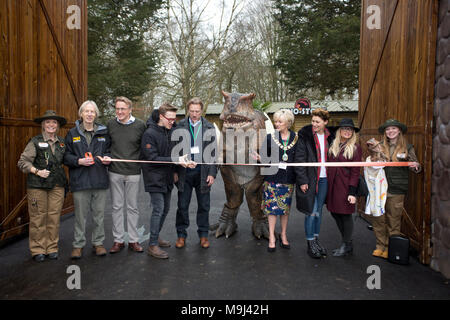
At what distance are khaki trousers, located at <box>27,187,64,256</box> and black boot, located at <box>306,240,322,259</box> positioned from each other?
10.4ft

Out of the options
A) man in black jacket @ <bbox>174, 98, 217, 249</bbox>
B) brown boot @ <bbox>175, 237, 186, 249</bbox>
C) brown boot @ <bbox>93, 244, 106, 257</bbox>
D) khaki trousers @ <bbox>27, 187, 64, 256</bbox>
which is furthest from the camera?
brown boot @ <bbox>175, 237, 186, 249</bbox>

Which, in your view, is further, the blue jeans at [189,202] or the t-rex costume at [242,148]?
the t-rex costume at [242,148]

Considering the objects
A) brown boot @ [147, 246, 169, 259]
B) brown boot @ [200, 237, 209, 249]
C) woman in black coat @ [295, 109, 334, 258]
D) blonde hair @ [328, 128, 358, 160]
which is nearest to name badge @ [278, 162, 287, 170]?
woman in black coat @ [295, 109, 334, 258]

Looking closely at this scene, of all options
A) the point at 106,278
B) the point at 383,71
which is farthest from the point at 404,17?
the point at 106,278

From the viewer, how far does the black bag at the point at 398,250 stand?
138 inches

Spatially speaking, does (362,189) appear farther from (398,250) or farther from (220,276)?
(220,276)

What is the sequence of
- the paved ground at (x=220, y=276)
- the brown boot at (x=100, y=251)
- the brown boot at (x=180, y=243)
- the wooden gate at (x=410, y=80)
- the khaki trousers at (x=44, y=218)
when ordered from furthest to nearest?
the brown boot at (x=180, y=243) → the brown boot at (x=100, y=251) → the khaki trousers at (x=44, y=218) → the wooden gate at (x=410, y=80) → the paved ground at (x=220, y=276)

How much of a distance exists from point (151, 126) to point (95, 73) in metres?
7.25

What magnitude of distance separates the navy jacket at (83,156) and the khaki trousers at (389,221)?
3489 mm

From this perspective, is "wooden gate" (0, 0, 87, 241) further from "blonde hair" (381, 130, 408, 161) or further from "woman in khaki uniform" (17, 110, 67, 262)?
"blonde hair" (381, 130, 408, 161)

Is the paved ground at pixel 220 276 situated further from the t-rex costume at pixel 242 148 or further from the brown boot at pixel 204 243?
the t-rex costume at pixel 242 148

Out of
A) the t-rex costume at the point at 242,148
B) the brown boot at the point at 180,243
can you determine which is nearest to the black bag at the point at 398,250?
the t-rex costume at the point at 242,148

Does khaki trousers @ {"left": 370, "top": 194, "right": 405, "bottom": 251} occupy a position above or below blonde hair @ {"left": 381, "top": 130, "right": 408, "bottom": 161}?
below

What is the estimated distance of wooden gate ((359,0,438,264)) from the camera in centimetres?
351
